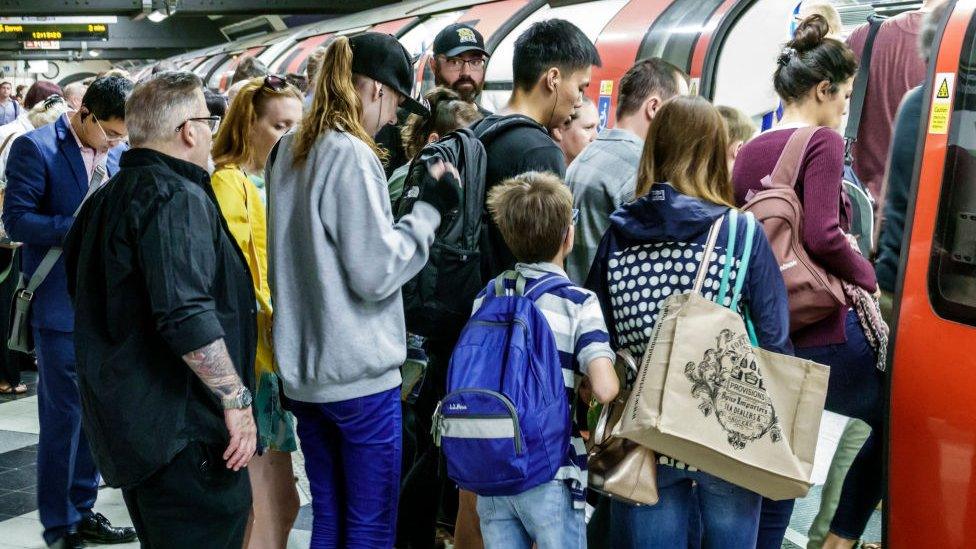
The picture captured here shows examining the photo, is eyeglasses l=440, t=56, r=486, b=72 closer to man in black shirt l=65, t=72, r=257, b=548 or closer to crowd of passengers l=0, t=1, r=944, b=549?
crowd of passengers l=0, t=1, r=944, b=549

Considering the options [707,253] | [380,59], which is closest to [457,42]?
[380,59]

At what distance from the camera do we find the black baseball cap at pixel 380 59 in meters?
2.29

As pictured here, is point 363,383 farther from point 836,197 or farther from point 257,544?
point 836,197

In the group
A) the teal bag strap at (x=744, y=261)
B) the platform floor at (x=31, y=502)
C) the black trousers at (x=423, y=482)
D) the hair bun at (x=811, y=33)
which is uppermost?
the hair bun at (x=811, y=33)

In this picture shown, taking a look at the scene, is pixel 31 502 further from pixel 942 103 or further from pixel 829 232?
pixel 942 103

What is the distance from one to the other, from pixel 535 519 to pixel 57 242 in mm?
1981

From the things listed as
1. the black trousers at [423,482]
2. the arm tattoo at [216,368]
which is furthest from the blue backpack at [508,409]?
the black trousers at [423,482]

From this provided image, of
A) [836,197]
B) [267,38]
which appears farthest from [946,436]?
[267,38]

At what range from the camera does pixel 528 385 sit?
2113 millimetres

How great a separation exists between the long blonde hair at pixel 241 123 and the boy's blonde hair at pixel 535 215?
2.93ft

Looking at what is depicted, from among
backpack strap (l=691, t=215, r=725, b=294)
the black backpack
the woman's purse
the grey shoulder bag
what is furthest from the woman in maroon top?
the grey shoulder bag

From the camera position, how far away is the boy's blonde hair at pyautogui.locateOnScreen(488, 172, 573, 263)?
2234 mm

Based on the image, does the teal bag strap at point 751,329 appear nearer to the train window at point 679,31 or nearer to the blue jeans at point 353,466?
the blue jeans at point 353,466

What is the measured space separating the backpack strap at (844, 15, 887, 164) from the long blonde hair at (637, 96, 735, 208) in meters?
1.81
